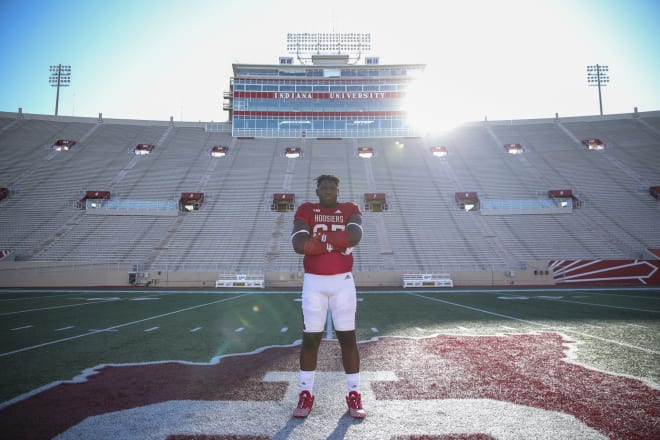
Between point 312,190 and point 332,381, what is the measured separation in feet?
95.2

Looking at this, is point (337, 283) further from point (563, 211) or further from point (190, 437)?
point (563, 211)

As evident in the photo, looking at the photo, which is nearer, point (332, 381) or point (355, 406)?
point (355, 406)

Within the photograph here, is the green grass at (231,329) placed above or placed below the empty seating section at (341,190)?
below

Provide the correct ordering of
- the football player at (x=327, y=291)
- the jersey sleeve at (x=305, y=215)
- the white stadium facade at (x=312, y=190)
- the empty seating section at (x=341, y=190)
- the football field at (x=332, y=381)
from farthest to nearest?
the empty seating section at (x=341, y=190), the white stadium facade at (x=312, y=190), the jersey sleeve at (x=305, y=215), the football player at (x=327, y=291), the football field at (x=332, y=381)

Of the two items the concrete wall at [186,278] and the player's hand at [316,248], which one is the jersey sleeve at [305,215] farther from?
the concrete wall at [186,278]

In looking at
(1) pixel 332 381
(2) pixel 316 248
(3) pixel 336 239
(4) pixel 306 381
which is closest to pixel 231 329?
(1) pixel 332 381

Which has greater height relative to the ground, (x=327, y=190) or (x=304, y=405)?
(x=327, y=190)

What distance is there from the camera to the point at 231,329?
28.3ft

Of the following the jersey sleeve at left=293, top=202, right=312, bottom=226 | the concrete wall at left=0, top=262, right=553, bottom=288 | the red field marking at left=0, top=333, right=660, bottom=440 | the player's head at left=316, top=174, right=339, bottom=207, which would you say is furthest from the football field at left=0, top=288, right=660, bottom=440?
the concrete wall at left=0, top=262, right=553, bottom=288

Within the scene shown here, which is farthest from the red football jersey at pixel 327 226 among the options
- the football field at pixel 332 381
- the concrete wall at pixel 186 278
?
the concrete wall at pixel 186 278

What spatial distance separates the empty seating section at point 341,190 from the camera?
1049 inches

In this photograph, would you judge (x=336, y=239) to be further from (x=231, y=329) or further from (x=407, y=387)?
(x=231, y=329)

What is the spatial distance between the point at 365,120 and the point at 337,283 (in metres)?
40.7

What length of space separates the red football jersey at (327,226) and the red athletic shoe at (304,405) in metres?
1.19
